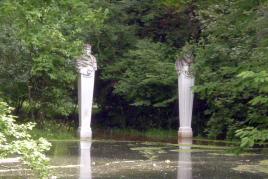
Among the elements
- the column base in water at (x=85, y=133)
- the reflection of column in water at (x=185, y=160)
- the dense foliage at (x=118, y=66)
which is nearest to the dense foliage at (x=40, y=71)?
the dense foliage at (x=118, y=66)

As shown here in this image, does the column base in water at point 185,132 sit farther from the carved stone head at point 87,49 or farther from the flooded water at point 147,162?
the carved stone head at point 87,49

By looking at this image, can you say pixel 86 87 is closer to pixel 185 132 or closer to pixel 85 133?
pixel 85 133

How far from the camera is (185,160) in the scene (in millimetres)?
19438

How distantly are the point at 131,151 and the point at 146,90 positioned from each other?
25.5 ft

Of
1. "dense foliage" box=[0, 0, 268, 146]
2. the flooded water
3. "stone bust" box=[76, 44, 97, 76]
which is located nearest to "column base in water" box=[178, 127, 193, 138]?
"dense foliage" box=[0, 0, 268, 146]

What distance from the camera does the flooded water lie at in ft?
51.5

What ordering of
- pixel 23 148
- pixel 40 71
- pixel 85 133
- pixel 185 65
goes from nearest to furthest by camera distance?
pixel 23 148
pixel 185 65
pixel 85 133
pixel 40 71

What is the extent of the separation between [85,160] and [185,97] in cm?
932

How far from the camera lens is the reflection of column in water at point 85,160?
50.7 ft

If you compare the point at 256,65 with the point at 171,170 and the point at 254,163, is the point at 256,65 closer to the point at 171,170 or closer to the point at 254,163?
the point at 171,170

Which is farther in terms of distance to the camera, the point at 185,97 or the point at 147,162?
the point at 185,97

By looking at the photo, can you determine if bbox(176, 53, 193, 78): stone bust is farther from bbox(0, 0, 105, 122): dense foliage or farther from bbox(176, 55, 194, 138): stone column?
bbox(0, 0, 105, 122): dense foliage

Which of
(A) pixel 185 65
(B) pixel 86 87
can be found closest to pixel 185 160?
(A) pixel 185 65

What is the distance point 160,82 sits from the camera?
94.1 ft
